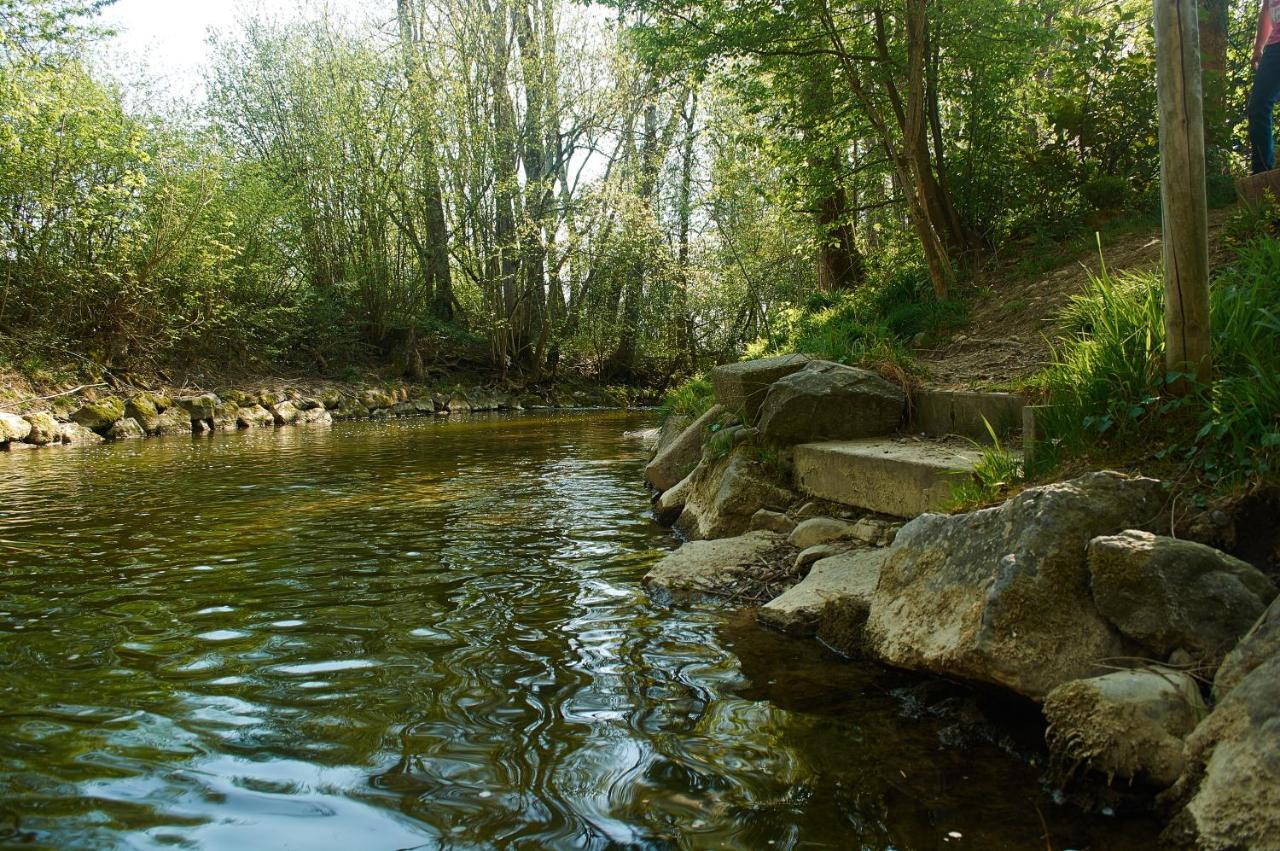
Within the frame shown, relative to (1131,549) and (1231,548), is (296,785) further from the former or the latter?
(1231,548)

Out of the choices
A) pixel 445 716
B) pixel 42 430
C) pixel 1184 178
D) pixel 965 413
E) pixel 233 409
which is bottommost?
pixel 445 716

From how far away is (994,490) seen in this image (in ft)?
11.6

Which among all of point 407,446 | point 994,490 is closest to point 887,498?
point 994,490

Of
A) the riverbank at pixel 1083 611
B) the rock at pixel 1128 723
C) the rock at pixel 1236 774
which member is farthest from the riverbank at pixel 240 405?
the rock at pixel 1236 774

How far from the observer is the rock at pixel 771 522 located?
5.23 metres

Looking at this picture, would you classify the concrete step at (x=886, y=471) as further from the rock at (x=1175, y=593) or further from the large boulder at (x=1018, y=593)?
the rock at (x=1175, y=593)

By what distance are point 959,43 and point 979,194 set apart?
157cm

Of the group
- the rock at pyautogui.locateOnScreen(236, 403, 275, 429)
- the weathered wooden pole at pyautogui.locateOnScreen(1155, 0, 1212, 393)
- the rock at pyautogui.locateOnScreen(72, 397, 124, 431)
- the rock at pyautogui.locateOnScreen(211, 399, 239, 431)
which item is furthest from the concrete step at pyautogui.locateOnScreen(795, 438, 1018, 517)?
the rock at pyautogui.locateOnScreen(236, 403, 275, 429)

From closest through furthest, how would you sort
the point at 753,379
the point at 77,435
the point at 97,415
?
the point at 753,379 → the point at 77,435 → the point at 97,415

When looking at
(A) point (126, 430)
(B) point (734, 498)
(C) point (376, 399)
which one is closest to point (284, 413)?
(C) point (376, 399)

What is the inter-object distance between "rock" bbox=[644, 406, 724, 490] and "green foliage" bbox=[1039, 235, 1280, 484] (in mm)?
3686

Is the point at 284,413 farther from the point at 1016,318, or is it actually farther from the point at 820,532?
the point at 820,532

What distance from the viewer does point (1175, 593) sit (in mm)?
2434

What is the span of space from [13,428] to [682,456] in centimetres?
1073
